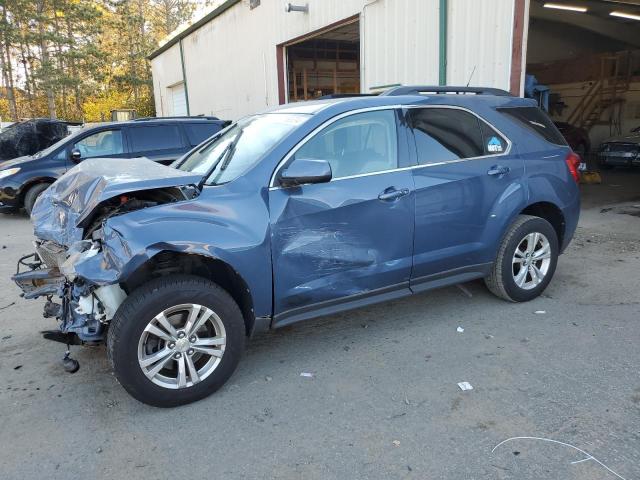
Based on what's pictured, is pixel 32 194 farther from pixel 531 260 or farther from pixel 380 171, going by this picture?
pixel 531 260

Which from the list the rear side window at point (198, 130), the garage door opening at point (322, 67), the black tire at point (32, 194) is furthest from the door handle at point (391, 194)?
the garage door opening at point (322, 67)

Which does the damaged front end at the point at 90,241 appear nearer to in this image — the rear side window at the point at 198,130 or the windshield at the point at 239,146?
the windshield at the point at 239,146

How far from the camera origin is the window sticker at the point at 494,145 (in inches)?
166

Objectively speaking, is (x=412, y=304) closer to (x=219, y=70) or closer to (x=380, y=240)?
(x=380, y=240)

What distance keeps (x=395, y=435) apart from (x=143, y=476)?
4.40ft

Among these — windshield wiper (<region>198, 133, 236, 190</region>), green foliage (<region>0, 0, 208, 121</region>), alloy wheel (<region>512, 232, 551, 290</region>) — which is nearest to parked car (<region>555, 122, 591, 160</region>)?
alloy wheel (<region>512, 232, 551, 290</region>)

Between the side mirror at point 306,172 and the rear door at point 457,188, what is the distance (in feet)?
2.85

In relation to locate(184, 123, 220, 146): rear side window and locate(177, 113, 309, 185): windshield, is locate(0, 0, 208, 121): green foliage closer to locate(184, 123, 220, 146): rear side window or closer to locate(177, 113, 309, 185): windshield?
locate(184, 123, 220, 146): rear side window

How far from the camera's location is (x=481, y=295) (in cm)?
482

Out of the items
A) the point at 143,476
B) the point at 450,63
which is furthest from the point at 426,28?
the point at 143,476

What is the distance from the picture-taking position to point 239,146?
388 centimetres

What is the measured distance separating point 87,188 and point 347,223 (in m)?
1.82

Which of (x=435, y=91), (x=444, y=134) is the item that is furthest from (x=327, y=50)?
(x=444, y=134)

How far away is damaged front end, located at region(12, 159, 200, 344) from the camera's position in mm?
2930
